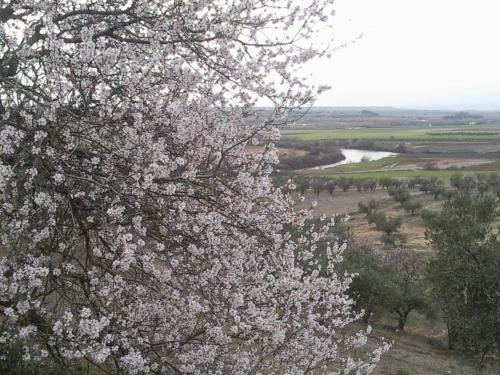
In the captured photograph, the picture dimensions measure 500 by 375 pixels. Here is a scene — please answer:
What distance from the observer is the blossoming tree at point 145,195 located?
4.24 metres

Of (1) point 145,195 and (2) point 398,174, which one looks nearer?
(1) point 145,195

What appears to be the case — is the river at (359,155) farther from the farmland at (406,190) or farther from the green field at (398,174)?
the green field at (398,174)

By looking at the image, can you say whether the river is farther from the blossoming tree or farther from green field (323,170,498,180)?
the blossoming tree

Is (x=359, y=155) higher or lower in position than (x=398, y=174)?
higher

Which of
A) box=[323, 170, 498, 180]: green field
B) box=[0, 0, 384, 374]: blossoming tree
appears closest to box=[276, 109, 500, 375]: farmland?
box=[323, 170, 498, 180]: green field

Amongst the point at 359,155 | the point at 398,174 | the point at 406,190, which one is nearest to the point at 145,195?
the point at 406,190

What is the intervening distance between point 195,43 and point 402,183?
72139 millimetres

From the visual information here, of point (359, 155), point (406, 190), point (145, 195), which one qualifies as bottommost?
point (406, 190)

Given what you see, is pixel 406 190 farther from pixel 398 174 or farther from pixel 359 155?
pixel 359 155

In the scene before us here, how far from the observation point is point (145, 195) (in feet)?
15.1

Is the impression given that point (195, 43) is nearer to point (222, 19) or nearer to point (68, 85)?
point (222, 19)

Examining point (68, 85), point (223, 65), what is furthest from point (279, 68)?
point (68, 85)

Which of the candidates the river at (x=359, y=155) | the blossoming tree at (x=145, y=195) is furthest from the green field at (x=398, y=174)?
the blossoming tree at (x=145, y=195)

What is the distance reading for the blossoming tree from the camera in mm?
4242
